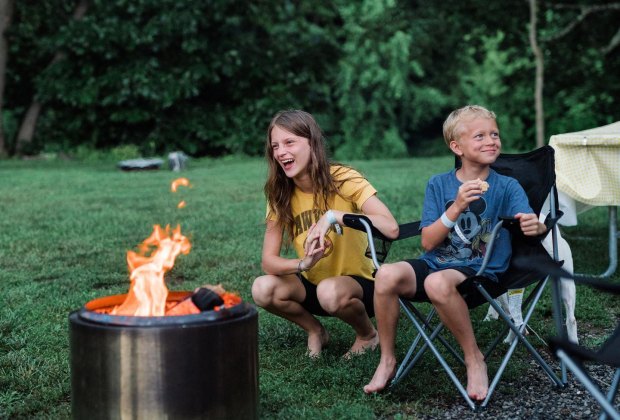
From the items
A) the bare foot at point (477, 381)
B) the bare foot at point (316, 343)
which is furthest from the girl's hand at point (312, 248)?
the bare foot at point (477, 381)

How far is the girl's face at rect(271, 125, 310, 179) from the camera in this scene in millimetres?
3453

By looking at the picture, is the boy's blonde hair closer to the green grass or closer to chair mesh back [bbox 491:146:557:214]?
chair mesh back [bbox 491:146:557:214]

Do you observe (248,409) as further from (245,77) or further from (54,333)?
(245,77)

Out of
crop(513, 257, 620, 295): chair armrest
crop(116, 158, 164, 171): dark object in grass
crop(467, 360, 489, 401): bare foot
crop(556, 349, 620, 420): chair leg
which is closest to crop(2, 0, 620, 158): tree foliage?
crop(116, 158, 164, 171): dark object in grass

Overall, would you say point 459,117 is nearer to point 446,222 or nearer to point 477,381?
point 446,222

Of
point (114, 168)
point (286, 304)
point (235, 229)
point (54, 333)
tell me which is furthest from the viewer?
point (114, 168)

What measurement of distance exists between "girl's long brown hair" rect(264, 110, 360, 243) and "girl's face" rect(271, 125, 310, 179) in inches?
0.7

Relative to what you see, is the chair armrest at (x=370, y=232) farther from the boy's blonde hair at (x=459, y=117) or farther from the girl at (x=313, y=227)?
the boy's blonde hair at (x=459, y=117)

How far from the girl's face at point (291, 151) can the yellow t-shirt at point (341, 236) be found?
7.4 inches

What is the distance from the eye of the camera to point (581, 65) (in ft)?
64.2

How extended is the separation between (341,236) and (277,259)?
323mm

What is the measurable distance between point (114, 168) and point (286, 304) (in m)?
11.8

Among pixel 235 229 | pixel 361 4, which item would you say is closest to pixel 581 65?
pixel 361 4

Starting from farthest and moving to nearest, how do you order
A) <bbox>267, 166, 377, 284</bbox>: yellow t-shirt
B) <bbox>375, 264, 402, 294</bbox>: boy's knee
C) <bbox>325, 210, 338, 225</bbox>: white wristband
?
<bbox>267, 166, 377, 284</bbox>: yellow t-shirt → <bbox>325, 210, 338, 225</bbox>: white wristband → <bbox>375, 264, 402, 294</bbox>: boy's knee
